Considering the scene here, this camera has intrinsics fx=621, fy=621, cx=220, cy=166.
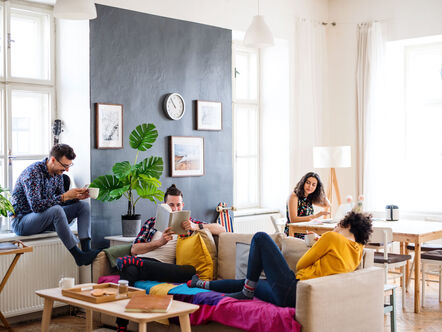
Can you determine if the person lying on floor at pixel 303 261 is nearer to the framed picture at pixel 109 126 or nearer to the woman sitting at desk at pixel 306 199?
the woman sitting at desk at pixel 306 199

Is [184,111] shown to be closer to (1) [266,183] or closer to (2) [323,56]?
(1) [266,183]

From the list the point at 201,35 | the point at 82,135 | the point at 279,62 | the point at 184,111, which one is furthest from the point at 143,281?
the point at 279,62

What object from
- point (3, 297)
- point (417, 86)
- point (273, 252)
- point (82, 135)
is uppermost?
point (417, 86)

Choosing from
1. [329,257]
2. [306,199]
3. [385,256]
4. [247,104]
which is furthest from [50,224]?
[247,104]

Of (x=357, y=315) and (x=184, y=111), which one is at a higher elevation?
(x=184, y=111)

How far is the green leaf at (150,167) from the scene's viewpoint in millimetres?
5469

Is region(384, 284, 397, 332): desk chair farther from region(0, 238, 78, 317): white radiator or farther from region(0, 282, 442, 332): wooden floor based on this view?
region(0, 238, 78, 317): white radiator

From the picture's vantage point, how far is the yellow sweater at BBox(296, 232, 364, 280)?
3.98 metres

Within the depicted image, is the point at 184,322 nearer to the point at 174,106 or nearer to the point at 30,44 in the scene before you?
the point at 174,106

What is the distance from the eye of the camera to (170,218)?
472cm

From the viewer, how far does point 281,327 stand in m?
3.79

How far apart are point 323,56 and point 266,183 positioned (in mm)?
1804

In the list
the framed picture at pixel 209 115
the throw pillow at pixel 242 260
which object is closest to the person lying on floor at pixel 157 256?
the throw pillow at pixel 242 260

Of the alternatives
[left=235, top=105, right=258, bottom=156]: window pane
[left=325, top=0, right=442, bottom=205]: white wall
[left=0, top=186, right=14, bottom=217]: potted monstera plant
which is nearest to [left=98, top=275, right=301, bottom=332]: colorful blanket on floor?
[left=0, top=186, right=14, bottom=217]: potted monstera plant
